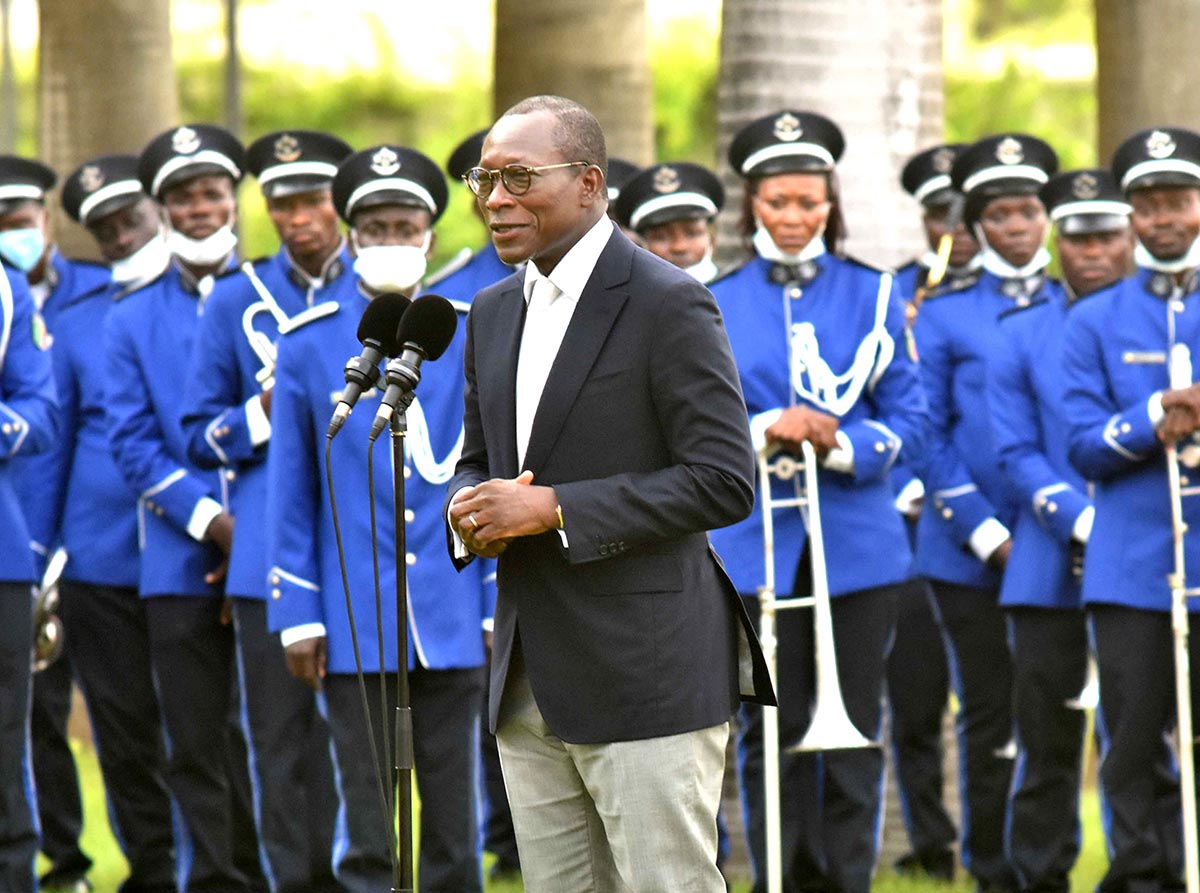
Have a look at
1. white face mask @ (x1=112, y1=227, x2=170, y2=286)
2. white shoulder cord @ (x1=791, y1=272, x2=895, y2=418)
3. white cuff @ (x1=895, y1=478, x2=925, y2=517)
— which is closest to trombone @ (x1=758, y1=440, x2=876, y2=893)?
white shoulder cord @ (x1=791, y1=272, x2=895, y2=418)

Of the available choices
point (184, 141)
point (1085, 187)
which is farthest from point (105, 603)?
point (1085, 187)

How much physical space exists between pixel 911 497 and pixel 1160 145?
2.36 meters

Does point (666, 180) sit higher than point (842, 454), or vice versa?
point (666, 180)

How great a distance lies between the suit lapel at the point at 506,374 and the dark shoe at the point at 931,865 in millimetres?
5344

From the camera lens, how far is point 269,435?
8117 mm

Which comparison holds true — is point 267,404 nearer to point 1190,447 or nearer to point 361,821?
point 361,821

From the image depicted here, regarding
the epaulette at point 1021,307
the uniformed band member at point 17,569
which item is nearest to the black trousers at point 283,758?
the uniformed band member at point 17,569

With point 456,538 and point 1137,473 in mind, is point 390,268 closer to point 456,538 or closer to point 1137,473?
point 456,538

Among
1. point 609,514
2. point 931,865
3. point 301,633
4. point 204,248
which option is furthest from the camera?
point 931,865

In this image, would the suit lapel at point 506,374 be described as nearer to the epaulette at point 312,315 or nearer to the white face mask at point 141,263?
the epaulette at point 312,315

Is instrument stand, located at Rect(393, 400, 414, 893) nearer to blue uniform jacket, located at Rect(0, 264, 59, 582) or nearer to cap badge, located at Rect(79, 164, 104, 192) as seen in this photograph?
blue uniform jacket, located at Rect(0, 264, 59, 582)

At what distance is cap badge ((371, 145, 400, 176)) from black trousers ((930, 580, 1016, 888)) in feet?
10.8

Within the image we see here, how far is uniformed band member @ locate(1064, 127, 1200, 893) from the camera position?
7.96m

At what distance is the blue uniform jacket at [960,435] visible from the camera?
962cm
